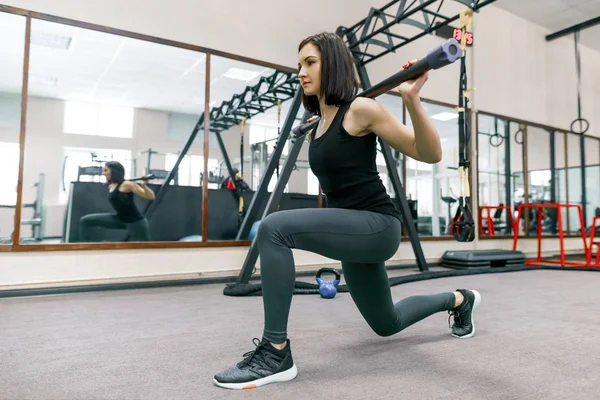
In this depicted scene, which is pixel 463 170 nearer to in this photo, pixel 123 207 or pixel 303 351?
pixel 303 351

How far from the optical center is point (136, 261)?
12.2 ft

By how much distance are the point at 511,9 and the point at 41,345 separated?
27.0ft

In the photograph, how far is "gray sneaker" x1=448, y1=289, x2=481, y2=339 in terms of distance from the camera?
1943 mm

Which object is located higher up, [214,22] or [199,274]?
[214,22]

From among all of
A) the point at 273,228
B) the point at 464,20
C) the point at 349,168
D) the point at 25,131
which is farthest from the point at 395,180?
the point at 25,131

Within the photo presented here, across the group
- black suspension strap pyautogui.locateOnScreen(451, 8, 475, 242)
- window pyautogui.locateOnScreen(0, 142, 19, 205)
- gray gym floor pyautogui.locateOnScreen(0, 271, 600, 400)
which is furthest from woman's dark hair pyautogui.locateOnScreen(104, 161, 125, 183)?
black suspension strap pyautogui.locateOnScreen(451, 8, 475, 242)

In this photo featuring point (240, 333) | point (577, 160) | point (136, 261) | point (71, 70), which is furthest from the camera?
point (577, 160)

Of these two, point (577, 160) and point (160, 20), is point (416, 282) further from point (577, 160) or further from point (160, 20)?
point (577, 160)

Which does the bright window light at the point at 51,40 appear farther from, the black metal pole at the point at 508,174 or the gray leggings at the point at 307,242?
the black metal pole at the point at 508,174

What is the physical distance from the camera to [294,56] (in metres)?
4.78

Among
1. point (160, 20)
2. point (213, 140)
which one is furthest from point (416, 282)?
point (160, 20)

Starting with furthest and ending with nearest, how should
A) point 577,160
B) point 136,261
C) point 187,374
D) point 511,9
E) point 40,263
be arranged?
point 577,160
point 511,9
point 136,261
point 40,263
point 187,374

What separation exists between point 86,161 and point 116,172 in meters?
0.46

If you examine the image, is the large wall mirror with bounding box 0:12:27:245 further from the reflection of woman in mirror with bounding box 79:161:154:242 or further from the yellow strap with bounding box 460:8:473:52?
the yellow strap with bounding box 460:8:473:52
